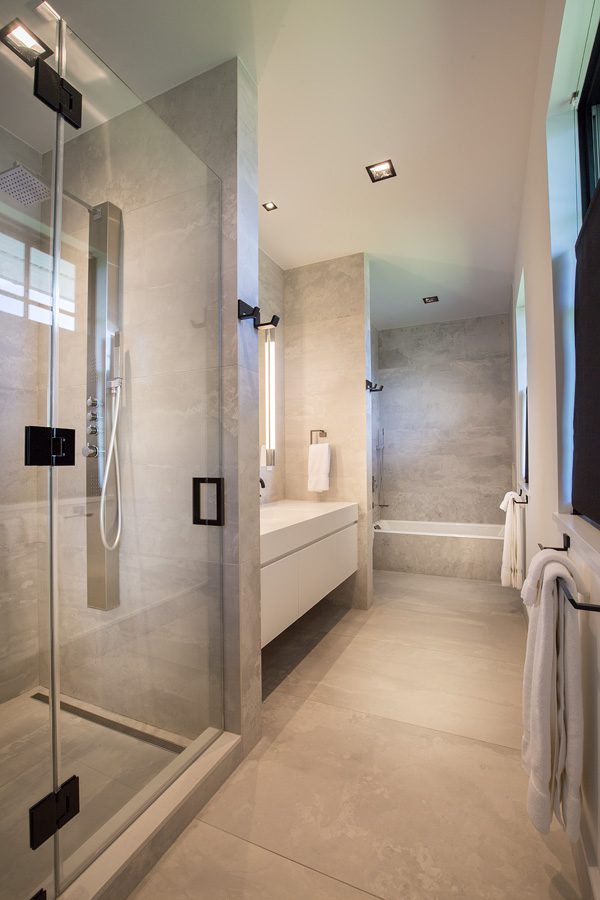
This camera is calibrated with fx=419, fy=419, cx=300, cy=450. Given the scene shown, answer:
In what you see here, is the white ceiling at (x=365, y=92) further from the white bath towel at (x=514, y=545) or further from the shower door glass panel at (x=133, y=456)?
the white bath towel at (x=514, y=545)

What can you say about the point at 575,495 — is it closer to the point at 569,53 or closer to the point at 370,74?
the point at 569,53

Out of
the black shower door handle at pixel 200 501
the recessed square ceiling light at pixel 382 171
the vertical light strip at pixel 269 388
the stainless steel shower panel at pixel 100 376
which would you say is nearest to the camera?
the stainless steel shower panel at pixel 100 376

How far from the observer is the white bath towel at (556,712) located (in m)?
1.04

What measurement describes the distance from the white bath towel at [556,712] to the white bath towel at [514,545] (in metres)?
2.14

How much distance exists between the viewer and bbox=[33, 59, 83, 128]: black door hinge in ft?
3.61

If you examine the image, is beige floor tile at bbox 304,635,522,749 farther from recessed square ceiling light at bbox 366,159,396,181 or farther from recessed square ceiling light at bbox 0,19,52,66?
recessed square ceiling light at bbox 366,159,396,181

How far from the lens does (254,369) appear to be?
1.80 metres

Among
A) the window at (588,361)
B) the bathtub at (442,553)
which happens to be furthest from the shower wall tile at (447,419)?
the window at (588,361)

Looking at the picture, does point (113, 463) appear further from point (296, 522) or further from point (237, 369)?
point (296, 522)

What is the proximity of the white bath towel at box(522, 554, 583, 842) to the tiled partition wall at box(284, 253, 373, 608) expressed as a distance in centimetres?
229

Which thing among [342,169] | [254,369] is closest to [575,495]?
[254,369]

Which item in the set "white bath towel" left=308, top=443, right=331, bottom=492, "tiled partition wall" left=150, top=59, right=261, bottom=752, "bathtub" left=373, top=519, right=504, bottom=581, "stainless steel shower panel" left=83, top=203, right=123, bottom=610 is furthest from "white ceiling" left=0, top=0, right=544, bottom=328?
"bathtub" left=373, top=519, right=504, bottom=581

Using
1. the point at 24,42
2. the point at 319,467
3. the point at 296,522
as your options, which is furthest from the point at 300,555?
the point at 24,42

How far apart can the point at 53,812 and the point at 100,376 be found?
4.02ft
